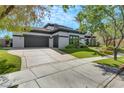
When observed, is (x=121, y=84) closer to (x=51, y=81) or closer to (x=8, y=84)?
(x=51, y=81)

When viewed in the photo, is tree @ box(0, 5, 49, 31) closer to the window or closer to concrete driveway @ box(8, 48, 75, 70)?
concrete driveway @ box(8, 48, 75, 70)

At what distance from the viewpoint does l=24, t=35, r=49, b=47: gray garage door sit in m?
18.9

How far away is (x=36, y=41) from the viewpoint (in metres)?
19.9

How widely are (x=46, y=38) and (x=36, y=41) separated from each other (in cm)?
176

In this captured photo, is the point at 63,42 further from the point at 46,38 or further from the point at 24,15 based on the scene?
the point at 24,15

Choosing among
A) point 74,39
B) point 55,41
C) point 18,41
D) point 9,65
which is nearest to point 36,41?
point 55,41

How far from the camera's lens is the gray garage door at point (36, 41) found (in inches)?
743

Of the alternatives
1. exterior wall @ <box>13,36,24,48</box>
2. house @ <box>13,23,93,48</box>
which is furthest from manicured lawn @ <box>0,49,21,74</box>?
house @ <box>13,23,93,48</box>

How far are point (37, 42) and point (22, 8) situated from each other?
13148mm

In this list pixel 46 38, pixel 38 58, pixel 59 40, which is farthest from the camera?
pixel 46 38

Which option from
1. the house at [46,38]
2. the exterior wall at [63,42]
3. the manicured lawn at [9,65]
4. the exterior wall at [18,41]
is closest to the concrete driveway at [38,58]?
the manicured lawn at [9,65]

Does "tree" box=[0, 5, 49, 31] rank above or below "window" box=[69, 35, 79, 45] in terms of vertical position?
above
